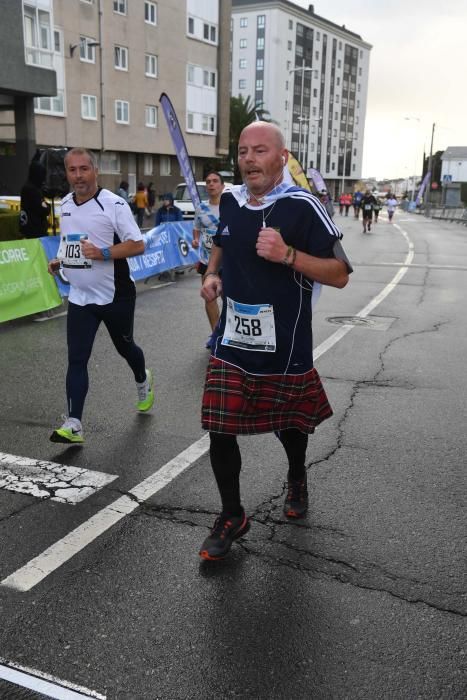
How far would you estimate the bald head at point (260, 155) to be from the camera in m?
3.01

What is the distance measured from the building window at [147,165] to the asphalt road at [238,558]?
3826cm

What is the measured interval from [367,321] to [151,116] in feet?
118

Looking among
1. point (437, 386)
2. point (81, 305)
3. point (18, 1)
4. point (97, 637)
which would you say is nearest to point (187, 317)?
point (437, 386)

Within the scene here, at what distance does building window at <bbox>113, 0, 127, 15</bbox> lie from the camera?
38.3 m

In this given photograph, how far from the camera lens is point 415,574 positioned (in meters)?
3.20

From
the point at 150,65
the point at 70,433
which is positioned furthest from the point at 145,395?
the point at 150,65

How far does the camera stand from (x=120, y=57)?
39.2 metres

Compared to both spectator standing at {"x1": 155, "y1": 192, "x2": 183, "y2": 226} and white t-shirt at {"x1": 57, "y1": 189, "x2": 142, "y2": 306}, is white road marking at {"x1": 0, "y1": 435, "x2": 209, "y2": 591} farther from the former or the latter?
spectator standing at {"x1": 155, "y1": 192, "x2": 183, "y2": 226}

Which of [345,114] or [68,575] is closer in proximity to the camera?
[68,575]

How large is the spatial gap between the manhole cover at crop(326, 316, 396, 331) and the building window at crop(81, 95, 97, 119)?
1208 inches

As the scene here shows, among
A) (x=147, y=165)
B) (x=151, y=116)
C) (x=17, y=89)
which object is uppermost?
(x=151, y=116)

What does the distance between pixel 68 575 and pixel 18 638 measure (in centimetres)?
48

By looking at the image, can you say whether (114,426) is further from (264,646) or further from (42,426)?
(264,646)

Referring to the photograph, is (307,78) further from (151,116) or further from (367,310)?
Result: (367,310)
